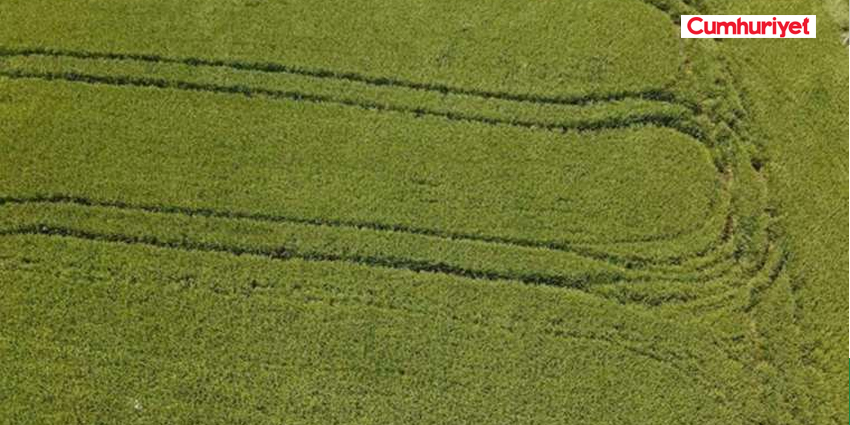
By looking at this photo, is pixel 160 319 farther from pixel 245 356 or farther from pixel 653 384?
pixel 653 384

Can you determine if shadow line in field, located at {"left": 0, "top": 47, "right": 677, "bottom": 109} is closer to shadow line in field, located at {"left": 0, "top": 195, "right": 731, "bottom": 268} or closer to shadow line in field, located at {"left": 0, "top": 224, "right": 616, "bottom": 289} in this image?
shadow line in field, located at {"left": 0, "top": 195, "right": 731, "bottom": 268}

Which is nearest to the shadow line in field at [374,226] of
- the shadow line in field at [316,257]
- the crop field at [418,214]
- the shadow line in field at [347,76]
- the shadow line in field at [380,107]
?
the crop field at [418,214]

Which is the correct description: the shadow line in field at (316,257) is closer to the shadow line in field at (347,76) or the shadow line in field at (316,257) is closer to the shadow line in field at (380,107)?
the shadow line in field at (380,107)

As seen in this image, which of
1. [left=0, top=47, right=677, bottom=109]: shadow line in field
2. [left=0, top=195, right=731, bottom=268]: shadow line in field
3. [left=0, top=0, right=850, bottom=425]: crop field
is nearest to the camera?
[left=0, top=0, right=850, bottom=425]: crop field

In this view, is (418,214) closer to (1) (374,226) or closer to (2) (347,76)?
(1) (374,226)

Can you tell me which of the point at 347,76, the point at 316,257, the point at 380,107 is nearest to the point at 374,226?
the point at 316,257

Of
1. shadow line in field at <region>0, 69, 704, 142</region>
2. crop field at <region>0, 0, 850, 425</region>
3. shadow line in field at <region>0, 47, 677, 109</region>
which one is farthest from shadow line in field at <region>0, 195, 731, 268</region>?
shadow line in field at <region>0, 47, 677, 109</region>

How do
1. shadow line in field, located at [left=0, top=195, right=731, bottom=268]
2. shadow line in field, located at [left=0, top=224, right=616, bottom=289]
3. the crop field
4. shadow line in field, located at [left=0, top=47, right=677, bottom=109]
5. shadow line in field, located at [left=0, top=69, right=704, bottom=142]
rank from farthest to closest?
shadow line in field, located at [left=0, top=47, right=677, bottom=109] < shadow line in field, located at [left=0, top=69, right=704, bottom=142] < shadow line in field, located at [left=0, top=195, right=731, bottom=268] < shadow line in field, located at [left=0, top=224, right=616, bottom=289] < the crop field

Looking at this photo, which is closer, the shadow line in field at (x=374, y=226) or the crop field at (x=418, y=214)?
the crop field at (x=418, y=214)
